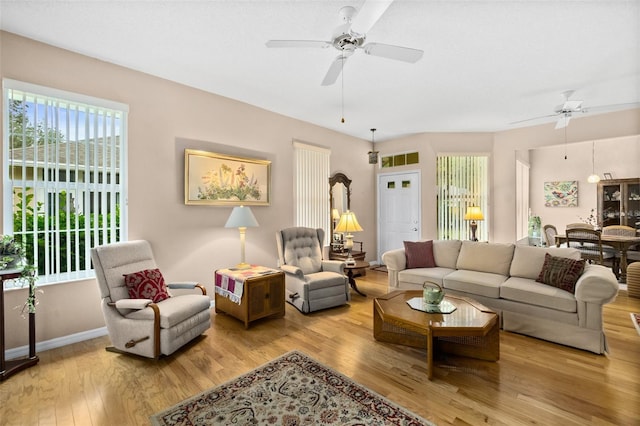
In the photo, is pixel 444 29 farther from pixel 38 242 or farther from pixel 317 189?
pixel 38 242

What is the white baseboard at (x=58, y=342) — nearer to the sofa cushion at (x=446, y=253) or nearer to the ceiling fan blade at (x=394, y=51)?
the ceiling fan blade at (x=394, y=51)

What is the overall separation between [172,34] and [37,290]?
2.68m

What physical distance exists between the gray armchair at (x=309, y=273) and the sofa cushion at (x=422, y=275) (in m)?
0.83

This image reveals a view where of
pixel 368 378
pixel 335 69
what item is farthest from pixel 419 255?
pixel 335 69

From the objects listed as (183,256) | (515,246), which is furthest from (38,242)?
(515,246)

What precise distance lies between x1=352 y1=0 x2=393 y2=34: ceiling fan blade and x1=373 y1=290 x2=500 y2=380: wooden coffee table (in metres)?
2.28

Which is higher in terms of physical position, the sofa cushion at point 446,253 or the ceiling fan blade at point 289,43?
the ceiling fan blade at point 289,43

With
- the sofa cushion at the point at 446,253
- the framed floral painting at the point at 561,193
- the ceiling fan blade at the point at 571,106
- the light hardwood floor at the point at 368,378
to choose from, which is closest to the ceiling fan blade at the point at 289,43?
the light hardwood floor at the point at 368,378

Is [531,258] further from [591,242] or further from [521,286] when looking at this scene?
[591,242]

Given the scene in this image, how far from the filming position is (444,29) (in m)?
2.53

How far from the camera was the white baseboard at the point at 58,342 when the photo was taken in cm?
264

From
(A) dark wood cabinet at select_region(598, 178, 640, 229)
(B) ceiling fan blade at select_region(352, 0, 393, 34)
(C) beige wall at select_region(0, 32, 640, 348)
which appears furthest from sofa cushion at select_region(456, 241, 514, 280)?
(A) dark wood cabinet at select_region(598, 178, 640, 229)

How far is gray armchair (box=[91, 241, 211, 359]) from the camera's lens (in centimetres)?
257

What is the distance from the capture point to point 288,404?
2027 millimetres
